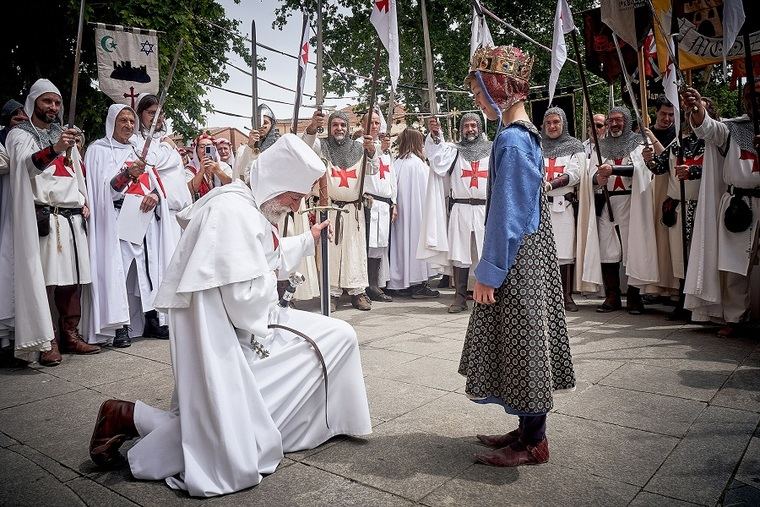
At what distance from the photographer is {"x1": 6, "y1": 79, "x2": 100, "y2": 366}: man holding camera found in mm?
4590

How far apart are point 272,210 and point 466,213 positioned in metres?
4.42

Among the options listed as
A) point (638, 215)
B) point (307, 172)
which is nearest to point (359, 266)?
point (638, 215)

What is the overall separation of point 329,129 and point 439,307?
276 cm

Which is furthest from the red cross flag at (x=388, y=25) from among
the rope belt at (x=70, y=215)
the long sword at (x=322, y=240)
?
the rope belt at (x=70, y=215)

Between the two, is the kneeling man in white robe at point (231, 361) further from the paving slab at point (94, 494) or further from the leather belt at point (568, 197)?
the leather belt at point (568, 197)

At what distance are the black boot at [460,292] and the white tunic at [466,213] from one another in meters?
0.12

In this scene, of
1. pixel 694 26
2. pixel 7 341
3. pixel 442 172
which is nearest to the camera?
pixel 7 341

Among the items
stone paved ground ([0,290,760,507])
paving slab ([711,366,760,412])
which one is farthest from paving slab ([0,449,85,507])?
paving slab ([711,366,760,412])

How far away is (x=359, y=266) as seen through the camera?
7367 millimetres

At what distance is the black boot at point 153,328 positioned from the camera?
586 cm

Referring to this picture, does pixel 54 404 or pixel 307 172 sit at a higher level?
pixel 307 172

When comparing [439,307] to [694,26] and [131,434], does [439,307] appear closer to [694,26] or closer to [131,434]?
[694,26]

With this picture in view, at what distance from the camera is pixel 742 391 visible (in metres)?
3.67

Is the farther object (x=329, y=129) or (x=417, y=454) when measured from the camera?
(x=329, y=129)
